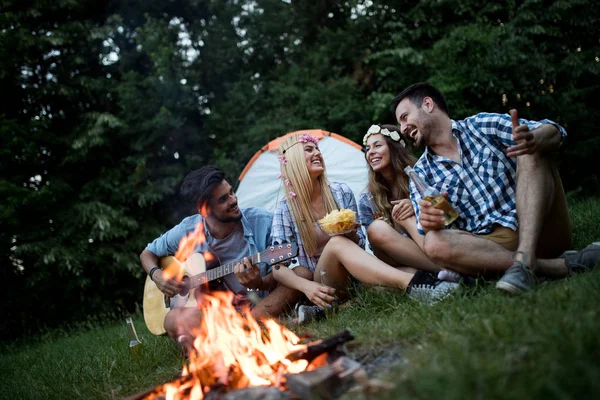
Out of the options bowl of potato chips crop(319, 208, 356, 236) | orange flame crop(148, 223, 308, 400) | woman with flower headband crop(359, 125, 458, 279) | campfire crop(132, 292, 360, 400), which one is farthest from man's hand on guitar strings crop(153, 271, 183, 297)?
woman with flower headband crop(359, 125, 458, 279)

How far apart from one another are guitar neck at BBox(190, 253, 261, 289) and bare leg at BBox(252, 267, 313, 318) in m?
0.32

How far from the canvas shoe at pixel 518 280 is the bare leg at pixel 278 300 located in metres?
1.52

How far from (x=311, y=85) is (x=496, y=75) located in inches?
124

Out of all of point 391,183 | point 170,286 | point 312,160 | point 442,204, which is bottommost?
point 170,286

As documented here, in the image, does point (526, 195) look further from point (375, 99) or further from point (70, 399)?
point (375, 99)

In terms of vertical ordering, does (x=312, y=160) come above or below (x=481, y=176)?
above

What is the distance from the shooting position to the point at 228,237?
3.68 m

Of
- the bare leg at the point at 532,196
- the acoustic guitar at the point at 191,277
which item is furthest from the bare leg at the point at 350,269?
the bare leg at the point at 532,196

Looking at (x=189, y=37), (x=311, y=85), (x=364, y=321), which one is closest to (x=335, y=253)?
(x=364, y=321)

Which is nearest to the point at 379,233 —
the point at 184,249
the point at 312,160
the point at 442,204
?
the point at 442,204

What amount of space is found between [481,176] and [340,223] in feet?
3.06

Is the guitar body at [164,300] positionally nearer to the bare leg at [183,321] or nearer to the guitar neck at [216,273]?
the guitar neck at [216,273]

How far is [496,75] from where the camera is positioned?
6906 millimetres

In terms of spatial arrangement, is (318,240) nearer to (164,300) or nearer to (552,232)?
(164,300)
